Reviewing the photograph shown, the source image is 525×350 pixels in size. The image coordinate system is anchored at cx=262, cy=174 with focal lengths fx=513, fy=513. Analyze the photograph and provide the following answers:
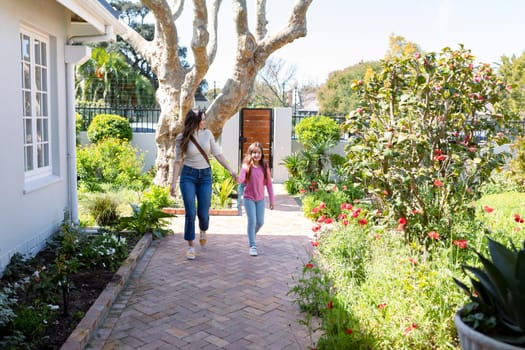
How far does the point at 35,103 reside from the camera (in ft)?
22.3

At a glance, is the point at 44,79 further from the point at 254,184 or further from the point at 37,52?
the point at 254,184

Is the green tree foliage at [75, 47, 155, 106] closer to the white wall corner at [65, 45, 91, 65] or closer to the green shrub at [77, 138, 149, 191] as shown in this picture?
the green shrub at [77, 138, 149, 191]

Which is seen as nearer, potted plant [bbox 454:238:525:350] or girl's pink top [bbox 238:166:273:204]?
potted plant [bbox 454:238:525:350]

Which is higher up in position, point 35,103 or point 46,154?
point 35,103

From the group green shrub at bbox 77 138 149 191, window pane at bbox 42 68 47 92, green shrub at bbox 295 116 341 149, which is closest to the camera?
window pane at bbox 42 68 47 92

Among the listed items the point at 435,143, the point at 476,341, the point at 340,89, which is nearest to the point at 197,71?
the point at 435,143

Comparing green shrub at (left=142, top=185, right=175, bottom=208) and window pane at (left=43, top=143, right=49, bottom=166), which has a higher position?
window pane at (left=43, top=143, right=49, bottom=166)

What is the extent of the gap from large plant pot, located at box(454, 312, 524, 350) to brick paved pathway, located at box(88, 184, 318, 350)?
4.93 feet

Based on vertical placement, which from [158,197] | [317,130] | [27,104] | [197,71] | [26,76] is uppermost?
[197,71]

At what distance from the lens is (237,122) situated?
15.3 m

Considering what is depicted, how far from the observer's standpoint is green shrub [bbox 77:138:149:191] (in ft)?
41.4

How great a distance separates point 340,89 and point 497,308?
3520 cm

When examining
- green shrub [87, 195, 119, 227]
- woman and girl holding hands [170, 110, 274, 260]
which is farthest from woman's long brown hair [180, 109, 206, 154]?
green shrub [87, 195, 119, 227]

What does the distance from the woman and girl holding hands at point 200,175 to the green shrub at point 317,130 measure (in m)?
7.07
